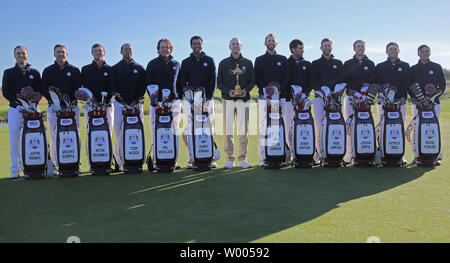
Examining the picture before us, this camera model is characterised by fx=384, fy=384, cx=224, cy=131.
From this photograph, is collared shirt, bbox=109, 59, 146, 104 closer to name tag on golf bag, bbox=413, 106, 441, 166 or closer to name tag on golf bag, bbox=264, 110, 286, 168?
name tag on golf bag, bbox=264, 110, 286, 168

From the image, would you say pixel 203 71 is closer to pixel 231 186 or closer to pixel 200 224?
pixel 231 186

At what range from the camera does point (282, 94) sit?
6121 mm

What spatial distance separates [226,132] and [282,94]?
1.08 metres

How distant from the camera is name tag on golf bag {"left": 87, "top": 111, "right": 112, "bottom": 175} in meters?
5.55

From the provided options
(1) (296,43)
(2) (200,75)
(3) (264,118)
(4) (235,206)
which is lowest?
(4) (235,206)

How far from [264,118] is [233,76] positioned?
839 mm

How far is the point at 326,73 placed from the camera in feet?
19.8

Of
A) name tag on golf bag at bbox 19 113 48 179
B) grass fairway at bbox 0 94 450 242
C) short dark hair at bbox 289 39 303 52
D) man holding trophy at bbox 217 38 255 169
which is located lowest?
grass fairway at bbox 0 94 450 242

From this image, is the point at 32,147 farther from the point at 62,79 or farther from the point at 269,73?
the point at 269,73

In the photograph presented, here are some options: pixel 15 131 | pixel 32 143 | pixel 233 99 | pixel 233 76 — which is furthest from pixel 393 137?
pixel 15 131

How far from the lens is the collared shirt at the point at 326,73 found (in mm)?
6035

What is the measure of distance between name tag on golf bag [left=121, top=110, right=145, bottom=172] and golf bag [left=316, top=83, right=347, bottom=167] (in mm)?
2766


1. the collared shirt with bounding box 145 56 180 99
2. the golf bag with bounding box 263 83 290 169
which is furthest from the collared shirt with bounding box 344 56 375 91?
the collared shirt with bounding box 145 56 180 99
